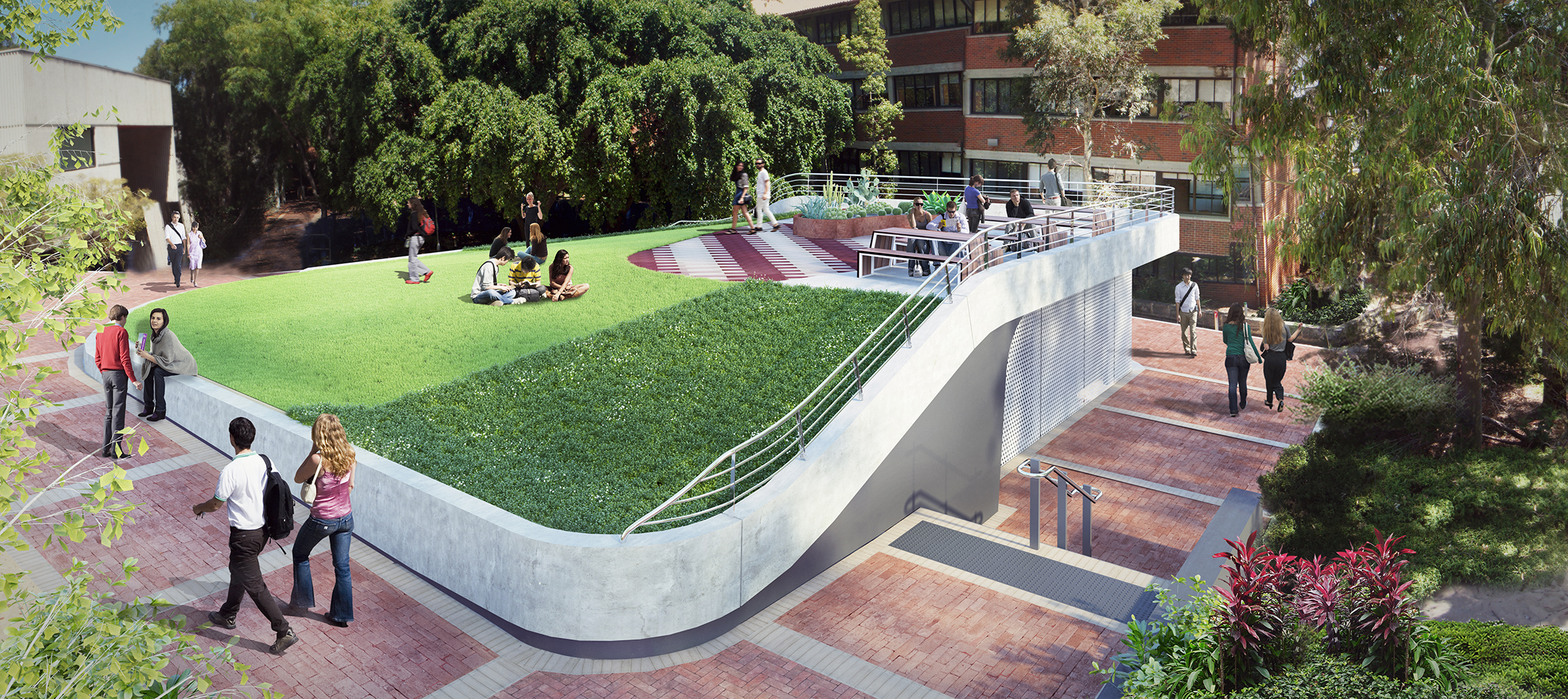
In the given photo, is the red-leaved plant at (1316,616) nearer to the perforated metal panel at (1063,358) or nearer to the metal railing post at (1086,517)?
the metal railing post at (1086,517)

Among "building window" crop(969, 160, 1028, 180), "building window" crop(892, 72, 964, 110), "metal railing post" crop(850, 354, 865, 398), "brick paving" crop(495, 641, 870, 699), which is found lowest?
"brick paving" crop(495, 641, 870, 699)

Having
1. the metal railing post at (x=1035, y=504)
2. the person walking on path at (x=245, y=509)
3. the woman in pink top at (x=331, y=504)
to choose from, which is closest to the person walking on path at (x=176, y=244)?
the woman in pink top at (x=331, y=504)

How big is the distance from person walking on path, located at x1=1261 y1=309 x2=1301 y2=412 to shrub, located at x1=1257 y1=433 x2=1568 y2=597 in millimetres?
3947

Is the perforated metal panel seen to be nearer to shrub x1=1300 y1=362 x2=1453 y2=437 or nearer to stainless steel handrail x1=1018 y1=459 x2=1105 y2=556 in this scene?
stainless steel handrail x1=1018 y1=459 x2=1105 y2=556

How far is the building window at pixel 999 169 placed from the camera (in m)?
37.6

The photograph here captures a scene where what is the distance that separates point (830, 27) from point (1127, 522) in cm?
3685

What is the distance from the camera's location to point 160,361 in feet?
44.8

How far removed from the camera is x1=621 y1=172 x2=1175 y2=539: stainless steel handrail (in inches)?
376

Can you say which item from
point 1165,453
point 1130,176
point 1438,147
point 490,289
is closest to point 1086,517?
point 1165,453

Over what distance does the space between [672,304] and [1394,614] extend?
10.8 meters

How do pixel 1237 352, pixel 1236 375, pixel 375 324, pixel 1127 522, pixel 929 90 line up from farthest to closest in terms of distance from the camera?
pixel 929 90
pixel 1236 375
pixel 1237 352
pixel 375 324
pixel 1127 522

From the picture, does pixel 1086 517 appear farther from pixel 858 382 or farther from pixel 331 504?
pixel 331 504

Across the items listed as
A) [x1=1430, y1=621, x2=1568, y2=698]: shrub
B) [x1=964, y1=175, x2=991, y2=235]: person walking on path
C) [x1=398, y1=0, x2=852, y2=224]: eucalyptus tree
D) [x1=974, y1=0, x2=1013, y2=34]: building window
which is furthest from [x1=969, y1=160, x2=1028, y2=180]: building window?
[x1=1430, y1=621, x2=1568, y2=698]: shrub

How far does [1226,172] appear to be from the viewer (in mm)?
14164
